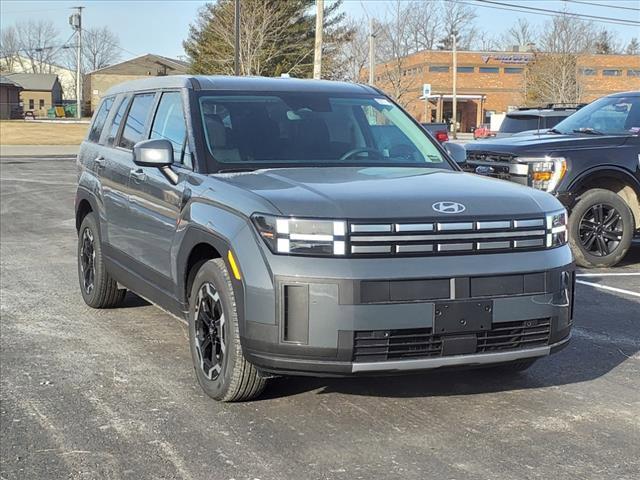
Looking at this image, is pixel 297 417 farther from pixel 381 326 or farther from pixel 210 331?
pixel 381 326

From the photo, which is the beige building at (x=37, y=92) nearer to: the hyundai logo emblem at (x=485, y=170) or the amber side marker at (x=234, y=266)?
the hyundai logo emblem at (x=485, y=170)

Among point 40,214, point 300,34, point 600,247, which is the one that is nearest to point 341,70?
point 300,34

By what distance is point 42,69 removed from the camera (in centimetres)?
14038

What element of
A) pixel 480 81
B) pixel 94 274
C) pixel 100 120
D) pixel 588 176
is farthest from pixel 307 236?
pixel 480 81

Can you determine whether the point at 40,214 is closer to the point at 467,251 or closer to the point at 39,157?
the point at 467,251

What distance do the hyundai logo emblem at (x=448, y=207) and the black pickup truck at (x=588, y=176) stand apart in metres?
4.95

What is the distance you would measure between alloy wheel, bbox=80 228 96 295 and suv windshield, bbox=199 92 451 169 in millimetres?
2146

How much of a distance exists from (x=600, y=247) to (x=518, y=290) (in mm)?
5602

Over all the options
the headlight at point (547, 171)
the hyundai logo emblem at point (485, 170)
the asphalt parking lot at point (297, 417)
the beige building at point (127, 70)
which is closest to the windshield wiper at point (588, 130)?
the headlight at point (547, 171)

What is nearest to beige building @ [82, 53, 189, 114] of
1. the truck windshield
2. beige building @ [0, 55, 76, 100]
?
beige building @ [0, 55, 76, 100]

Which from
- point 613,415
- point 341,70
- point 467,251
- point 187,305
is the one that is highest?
point 341,70

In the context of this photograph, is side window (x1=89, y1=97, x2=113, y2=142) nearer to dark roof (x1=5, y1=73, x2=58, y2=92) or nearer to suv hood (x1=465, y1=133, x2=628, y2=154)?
suv hood (x1=465, y1=133, x2=628, y2=154)

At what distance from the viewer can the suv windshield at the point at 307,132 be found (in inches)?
203

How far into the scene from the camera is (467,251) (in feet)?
13.3
